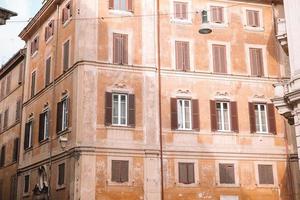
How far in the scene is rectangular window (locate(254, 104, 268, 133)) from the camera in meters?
28.4

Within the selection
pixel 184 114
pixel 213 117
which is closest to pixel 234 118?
pixel 213 117

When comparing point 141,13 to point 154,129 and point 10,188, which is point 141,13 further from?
point 10,188

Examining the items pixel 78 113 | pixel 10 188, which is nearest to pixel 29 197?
pixel 10 188

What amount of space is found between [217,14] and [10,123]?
16964mm

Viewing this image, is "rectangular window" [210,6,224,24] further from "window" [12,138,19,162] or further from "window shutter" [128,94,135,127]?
"window" [12,138,19,162]

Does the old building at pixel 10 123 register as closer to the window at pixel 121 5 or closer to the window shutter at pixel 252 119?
the window at pixel 121 5

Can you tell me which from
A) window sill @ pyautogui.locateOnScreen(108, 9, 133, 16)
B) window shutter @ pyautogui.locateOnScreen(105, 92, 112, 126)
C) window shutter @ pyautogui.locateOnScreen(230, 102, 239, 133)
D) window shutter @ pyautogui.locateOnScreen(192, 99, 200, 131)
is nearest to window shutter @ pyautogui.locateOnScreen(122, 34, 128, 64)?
window sill @ pyautogui.locateOnScreen(108, 9, 133, 16)

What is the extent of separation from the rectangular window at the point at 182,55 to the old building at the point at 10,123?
12364 mm

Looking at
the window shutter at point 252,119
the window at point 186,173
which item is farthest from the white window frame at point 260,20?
the window at point 186,173

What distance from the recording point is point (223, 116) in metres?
27.9

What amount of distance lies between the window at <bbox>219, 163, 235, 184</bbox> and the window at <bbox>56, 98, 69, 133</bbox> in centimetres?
829

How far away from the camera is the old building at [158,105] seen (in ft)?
83.0

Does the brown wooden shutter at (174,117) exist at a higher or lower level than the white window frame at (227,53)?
lower

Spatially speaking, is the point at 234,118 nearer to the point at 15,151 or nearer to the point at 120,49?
the point at 120,49
